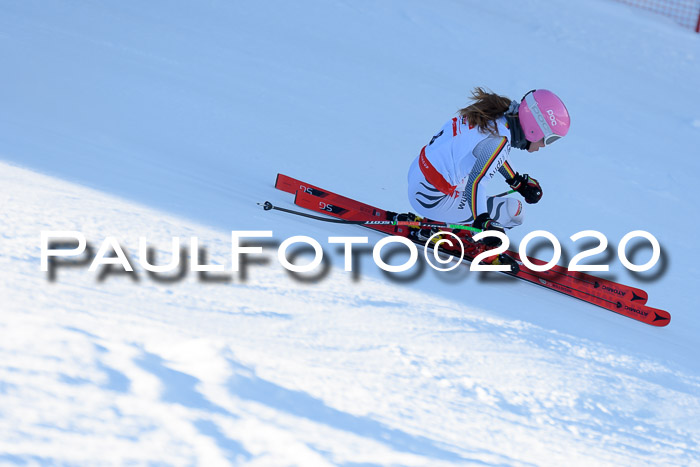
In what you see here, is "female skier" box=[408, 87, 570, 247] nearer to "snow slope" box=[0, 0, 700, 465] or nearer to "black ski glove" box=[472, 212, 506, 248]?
"black ski glove" box=[472, 212, 506, 248]

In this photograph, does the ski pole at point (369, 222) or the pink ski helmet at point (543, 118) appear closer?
the pink ski helmet at point (543, 118)

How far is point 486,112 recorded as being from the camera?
3879 mm

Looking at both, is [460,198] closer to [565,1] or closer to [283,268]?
[283,268]

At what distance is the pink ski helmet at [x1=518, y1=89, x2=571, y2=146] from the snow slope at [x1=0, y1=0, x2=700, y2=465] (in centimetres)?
90

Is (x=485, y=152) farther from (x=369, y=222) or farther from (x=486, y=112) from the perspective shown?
(x=369, y=222)

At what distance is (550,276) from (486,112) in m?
1.17

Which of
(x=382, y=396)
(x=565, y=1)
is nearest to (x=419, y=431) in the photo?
(x=382, y=396)

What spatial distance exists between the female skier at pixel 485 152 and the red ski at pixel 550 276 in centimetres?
36


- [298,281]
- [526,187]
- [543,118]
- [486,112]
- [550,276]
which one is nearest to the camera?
[298,281]

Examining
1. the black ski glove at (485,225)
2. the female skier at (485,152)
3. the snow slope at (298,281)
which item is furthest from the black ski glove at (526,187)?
the snow slope at (298,281)

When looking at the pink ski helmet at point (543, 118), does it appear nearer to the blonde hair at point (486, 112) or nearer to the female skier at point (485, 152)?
the female skier at point (485, 152)

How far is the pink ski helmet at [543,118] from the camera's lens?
377cm

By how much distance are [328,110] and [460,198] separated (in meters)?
Result: 2.36

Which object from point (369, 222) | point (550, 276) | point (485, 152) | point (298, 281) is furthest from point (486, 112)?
point (298, 281)
